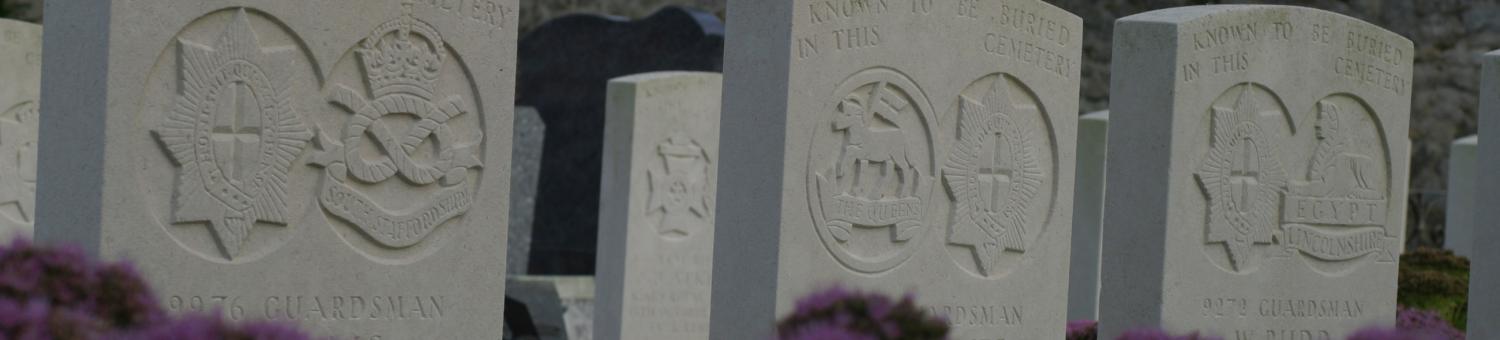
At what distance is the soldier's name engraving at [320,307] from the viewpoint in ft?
14.8

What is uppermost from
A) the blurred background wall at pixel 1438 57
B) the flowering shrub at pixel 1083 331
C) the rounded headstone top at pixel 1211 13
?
the blurred background wall at pixel 1438 57

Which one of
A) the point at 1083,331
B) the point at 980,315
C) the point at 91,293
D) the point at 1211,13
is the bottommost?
the point at 1083,331

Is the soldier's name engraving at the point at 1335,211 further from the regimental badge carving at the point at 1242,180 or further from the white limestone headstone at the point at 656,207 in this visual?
the white limestone headstone at the point at 656,207

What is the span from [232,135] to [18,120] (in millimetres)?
2719

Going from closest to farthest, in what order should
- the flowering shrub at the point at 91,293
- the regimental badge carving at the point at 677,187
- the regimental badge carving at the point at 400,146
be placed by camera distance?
1. the flowering shrub at the point at 91,293
2. the regimental badge carving at the point at 400,146
3. the regimental badge carving at the point at 677,187

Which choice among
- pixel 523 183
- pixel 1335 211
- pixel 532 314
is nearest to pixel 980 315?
pixel 1335 211

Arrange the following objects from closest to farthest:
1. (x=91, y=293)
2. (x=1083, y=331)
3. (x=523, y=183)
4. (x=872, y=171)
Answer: (x=91, y=293) < (x=872, y=171) < (x=1083, y=331) < (x=523, y=183)

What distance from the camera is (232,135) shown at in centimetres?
450

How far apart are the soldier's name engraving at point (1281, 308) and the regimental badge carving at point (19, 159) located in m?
4.29

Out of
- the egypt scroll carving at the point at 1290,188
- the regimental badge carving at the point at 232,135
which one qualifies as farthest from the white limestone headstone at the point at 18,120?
the egypt scroll carving at the point at 1290,188

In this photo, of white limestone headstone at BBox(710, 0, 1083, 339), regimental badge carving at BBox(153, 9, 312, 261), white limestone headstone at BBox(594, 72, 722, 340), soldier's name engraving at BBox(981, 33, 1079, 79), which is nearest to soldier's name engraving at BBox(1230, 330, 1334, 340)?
white limestone headstone at BBox(710, 0, 1083, 339)

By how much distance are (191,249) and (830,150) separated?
1.86 meters

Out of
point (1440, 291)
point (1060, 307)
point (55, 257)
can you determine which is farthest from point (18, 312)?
point (1440, 291)

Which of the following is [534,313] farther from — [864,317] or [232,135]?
[864,317]
